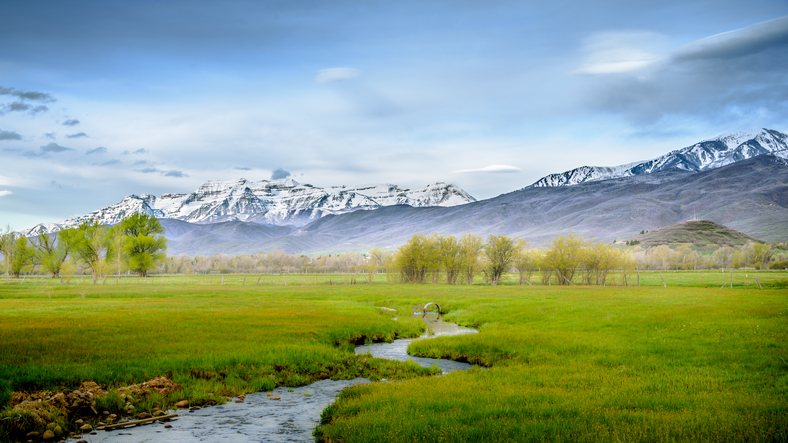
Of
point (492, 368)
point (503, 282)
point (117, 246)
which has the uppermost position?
point (117, 246)

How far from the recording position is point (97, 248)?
11606cm

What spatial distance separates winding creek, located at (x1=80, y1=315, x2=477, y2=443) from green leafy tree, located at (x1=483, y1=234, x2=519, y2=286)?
8329 centimetres

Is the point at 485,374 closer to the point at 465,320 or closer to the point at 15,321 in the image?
the point at 465,320

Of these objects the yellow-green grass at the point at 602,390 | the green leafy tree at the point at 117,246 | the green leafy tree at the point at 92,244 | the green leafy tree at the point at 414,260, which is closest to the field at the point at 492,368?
the yellow-green grass at the point at 602,390

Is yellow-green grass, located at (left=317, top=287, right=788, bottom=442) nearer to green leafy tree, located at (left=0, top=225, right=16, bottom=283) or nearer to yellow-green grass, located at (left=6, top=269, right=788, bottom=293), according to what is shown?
yellow-green grass, located at (left=6, top=269, right=788, bottom=293)

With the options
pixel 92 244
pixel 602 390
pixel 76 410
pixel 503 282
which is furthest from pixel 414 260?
pixel 76 410

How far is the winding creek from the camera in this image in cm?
1278

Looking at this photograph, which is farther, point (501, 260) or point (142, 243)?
point (142, 243)

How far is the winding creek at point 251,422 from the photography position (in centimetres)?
1278

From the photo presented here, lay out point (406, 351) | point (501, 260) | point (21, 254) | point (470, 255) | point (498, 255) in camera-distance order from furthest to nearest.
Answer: point (21, 254) < point (470, 255) < point (498, 255) < point (501, 260) < point (406, 351)

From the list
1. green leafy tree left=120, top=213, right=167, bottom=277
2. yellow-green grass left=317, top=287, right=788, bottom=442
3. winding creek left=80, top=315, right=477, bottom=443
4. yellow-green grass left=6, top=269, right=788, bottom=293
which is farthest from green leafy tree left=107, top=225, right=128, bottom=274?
winding creek left=80, top=315, right=477, bottom=443

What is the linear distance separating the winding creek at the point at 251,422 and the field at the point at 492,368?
37.6 inches

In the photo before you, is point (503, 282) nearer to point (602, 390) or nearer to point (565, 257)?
point (565, 257)

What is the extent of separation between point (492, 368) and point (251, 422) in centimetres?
1047
